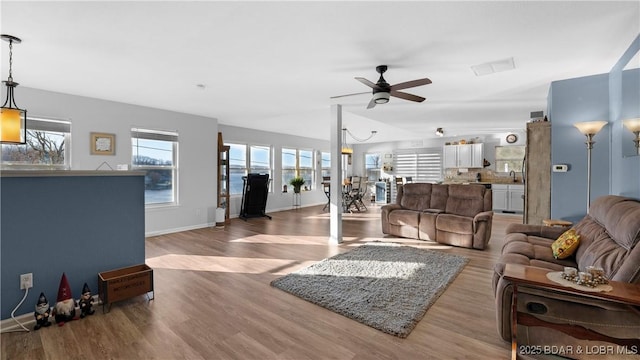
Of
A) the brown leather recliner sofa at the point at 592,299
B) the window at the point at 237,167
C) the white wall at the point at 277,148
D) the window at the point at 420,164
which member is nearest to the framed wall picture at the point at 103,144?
the white wall at the point at 277,148

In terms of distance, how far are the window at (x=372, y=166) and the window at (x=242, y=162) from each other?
15.3ft

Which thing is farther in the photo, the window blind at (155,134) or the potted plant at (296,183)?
the potted plant at (296,183)

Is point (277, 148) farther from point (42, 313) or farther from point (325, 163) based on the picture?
point (42, 313)

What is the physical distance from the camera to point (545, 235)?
3.25 metres

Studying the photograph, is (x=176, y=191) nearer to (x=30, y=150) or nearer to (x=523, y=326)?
(x=30, y=150)

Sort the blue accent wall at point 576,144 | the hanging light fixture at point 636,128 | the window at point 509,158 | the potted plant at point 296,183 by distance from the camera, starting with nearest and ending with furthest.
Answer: the hanging light fixture at point 636,128 → the blue accent wall at point 576,144 → the window at point 509,158 → the potted plant at point 296,183

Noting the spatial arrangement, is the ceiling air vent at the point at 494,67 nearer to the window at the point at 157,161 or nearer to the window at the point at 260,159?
the window at the point at 157,161

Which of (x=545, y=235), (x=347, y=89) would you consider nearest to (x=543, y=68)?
(x=545, y=235)

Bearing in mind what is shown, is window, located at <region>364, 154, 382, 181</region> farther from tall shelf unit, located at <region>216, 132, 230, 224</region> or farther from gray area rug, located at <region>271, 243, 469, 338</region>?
gray area rug, located at <region>271, 243, 469, 338</region>

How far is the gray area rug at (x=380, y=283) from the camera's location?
2.44m

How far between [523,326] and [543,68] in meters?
2.89

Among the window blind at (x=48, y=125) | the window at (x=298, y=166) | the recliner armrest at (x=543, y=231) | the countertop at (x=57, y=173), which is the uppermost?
the window blind at (x=48, y=125)

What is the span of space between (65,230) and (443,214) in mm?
4977

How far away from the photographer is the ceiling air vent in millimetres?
3104
